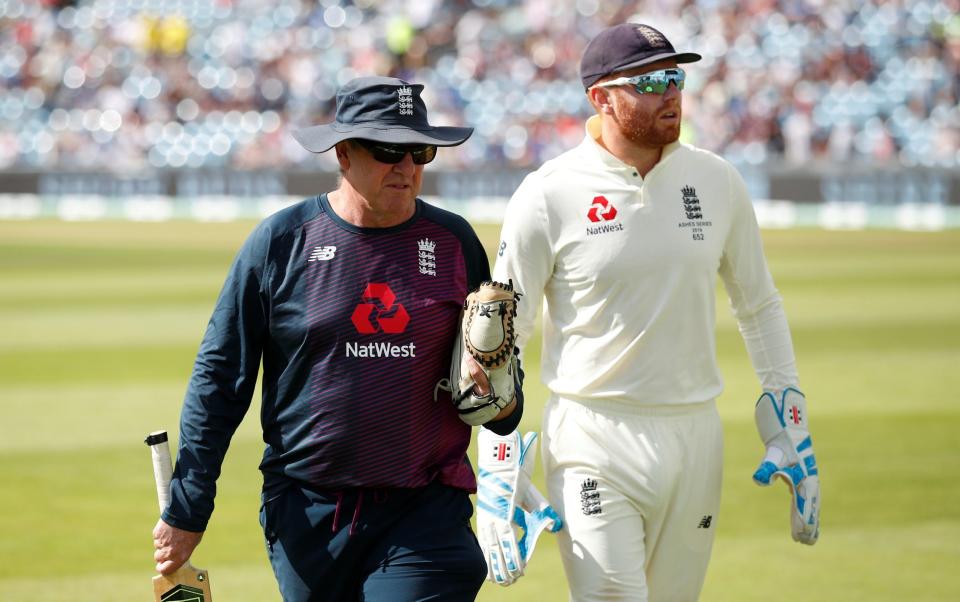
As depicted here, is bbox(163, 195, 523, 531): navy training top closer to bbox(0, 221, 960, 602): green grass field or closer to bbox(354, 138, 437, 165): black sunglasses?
bbox(354, 138, 437, 165): black sunglasses

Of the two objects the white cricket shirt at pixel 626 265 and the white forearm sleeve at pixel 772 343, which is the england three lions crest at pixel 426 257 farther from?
the white forearm sleeve at pixel 772 343

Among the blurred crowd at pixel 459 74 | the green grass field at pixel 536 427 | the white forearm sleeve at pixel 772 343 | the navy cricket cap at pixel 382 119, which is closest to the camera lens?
the navy cricket cap at pixel 382 119

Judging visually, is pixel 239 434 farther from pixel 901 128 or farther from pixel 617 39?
pixel 901 128

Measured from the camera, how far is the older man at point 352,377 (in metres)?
4.04

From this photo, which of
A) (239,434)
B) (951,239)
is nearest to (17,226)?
(951,239)

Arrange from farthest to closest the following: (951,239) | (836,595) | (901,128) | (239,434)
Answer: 1. (901,128)
2. (951,239)
3. (239,434)
4. (836,595)

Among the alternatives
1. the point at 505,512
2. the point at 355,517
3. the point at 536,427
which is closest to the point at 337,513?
the point at 355,517

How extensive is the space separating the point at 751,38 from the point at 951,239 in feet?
28.7

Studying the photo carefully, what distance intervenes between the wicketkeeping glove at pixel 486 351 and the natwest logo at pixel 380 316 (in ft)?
0.59

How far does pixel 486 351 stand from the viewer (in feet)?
12.8

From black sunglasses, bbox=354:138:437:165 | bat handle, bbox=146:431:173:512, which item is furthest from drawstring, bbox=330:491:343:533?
black sunglasses, bbox=354:138:437:165

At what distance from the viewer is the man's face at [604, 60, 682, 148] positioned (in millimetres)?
4703

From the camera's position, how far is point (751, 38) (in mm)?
30938

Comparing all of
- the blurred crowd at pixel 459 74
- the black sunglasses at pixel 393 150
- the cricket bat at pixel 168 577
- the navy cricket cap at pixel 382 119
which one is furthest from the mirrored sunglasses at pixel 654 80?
the blurred crowd at pixel 459 74
